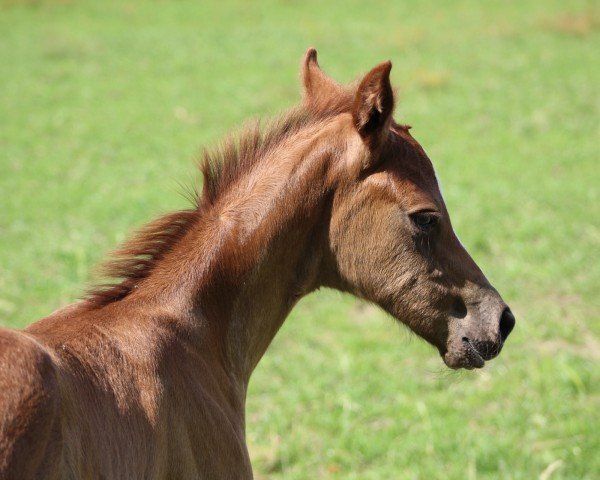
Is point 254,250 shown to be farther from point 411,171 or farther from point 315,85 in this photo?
point 315,85

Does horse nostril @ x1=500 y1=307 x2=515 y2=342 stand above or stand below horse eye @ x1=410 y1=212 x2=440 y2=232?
below

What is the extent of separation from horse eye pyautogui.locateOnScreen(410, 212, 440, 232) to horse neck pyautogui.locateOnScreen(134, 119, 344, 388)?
13.5 inches

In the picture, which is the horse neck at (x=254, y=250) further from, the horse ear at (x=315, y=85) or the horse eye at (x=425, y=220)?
the horse eye at (x=425, y=220)

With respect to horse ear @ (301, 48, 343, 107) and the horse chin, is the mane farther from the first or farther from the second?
the horse chin

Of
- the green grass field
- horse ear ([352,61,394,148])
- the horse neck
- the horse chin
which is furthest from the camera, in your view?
the green grass field

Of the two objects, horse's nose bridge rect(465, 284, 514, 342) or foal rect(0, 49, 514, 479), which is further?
horse's nose bridge rect(465, 284, 514, 342)

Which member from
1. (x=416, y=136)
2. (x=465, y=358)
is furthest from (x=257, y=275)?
(x=416, y=136)

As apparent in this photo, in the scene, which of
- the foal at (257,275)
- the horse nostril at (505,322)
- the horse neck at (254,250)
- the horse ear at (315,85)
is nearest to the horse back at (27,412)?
the foal at (257,275)

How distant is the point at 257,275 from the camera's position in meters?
3.08

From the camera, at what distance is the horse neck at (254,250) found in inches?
120

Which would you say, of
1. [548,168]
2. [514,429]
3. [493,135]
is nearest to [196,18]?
[493,135]

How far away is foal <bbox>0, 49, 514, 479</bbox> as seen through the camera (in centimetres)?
272

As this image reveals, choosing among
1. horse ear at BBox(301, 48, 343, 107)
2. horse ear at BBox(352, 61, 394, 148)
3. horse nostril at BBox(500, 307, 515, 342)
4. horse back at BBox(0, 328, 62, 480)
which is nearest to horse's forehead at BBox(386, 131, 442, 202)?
horse ear at BBox(352, 61, 394, 148)

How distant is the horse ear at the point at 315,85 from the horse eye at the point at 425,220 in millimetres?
596
